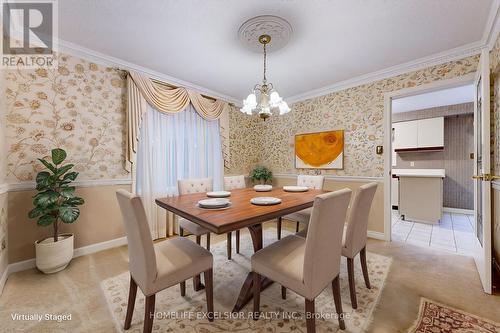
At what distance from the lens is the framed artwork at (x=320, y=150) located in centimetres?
340

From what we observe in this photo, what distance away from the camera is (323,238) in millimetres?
1177

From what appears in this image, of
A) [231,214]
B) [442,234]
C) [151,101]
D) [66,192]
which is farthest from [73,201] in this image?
[442,234]

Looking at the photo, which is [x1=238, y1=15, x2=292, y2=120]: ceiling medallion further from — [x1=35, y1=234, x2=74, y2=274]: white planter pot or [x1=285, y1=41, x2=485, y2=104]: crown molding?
[x1=35, y1=234, x2=74, y2=274]: white planter pot

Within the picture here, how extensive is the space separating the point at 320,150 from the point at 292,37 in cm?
203

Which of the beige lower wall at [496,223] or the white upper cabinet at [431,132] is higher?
the white upper cabinet at [431,132]

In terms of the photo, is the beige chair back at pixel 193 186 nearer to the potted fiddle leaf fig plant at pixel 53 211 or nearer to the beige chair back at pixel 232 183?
the beige chair back at pixel 232 183

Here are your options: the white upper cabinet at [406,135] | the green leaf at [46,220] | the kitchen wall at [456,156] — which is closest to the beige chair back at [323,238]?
the green leaf at [46,220]

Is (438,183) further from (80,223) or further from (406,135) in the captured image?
(80,223)

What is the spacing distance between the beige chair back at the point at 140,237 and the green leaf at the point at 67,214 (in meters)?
1.22

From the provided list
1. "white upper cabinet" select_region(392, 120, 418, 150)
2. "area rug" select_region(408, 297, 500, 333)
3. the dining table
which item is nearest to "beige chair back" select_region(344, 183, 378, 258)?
the dining table

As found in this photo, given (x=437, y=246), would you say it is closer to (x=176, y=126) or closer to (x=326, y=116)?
(x=326, y=116)

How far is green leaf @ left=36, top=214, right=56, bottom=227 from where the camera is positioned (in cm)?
195

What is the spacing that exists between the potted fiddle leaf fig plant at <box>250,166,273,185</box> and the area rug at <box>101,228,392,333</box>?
2.31 m

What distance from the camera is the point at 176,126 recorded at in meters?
3.23
